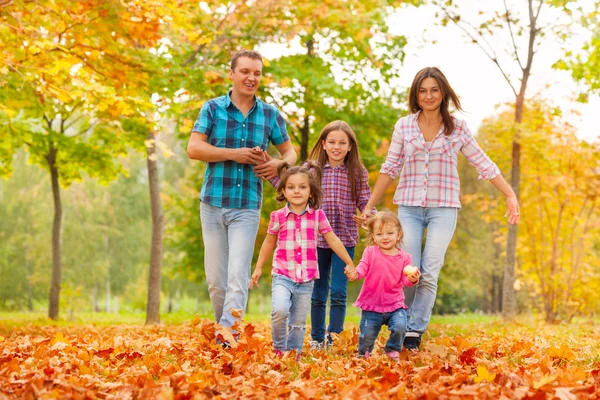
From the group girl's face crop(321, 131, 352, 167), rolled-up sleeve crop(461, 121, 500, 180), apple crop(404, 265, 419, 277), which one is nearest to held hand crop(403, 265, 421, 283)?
apple crop(404, 265, 419, 277)

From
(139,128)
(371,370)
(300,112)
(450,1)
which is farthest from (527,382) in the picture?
(300,112)

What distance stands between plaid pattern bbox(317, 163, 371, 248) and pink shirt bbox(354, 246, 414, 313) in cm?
121

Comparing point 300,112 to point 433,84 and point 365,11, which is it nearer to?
point 365,11

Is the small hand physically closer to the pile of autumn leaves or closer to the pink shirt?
the pink shirt

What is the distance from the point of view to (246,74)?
5801mm

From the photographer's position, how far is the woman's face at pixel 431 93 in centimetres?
593

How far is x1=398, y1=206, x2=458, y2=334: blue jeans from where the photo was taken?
232 inches

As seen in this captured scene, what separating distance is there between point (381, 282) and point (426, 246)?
89cm

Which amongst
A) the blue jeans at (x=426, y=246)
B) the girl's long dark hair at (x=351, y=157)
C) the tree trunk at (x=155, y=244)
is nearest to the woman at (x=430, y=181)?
the blue jeans at (x=426, y=246)

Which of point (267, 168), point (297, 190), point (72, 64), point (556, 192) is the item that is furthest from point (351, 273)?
point (556, 192)

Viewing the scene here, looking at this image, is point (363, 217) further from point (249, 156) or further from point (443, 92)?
point (443, 92)

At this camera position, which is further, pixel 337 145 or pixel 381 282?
pixel 337 145

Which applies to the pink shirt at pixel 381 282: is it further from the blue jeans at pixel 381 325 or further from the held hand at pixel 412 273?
the held hand at pixel 412 273

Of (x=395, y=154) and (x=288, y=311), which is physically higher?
(x=395, y=154)
